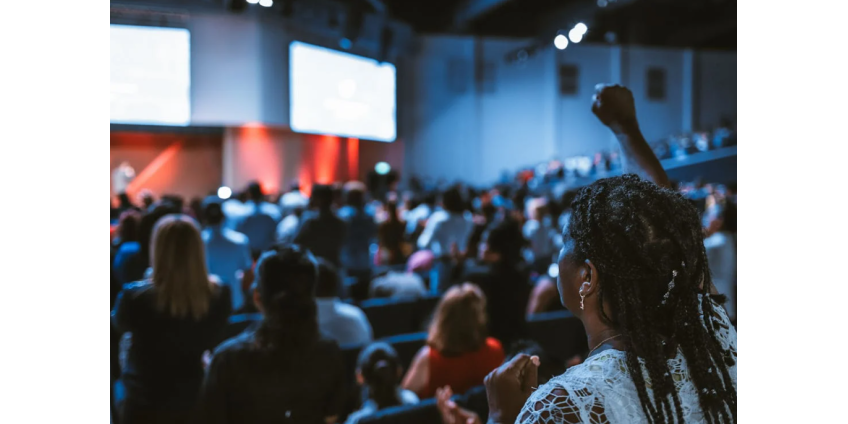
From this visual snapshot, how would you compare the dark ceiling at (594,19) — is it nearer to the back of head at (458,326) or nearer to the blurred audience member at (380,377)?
the back of head at (458,326)

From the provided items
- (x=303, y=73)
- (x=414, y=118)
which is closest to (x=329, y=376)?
(x=303, y=73)

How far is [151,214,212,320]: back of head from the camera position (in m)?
2.06

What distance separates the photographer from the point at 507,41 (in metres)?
17.0

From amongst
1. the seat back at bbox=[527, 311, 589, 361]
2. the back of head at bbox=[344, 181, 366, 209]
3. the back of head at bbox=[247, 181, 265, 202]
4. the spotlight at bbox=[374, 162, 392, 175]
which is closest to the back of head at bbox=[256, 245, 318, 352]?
the seat back at bbox=[527, 311, 589, 361]

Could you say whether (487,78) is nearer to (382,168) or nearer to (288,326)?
(382,168)

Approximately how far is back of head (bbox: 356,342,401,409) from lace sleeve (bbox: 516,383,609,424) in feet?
4.71

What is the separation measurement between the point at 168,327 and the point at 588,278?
1.54 m

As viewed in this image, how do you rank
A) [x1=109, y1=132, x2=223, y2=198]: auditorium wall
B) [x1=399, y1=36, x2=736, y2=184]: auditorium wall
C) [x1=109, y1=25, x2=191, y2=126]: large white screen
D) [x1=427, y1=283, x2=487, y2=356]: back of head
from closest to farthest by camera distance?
[x1=427, y1=283, x2=487, y2=356]: back of head
[x1=109, y1=25, x2=191, y2=126]: large white screen
[x1=109, y1=132, x2=223, y2=198]: auditorium wall
[x1=399, y1=36, x2=736, y2=184]: auditorium wall

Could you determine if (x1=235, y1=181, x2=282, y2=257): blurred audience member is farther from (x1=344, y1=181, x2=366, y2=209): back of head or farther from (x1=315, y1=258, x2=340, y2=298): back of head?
(x1=315, y1=258, x2=340, y2=298): back of head

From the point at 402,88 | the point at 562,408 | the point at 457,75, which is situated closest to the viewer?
the point at 562,408

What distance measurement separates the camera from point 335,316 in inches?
117

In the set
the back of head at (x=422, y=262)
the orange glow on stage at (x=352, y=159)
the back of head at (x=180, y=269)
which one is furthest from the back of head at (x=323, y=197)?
the orange glow on stage at (x=352, y=159)

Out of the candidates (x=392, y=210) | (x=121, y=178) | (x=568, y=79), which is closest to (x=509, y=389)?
(x=392, y=210)
